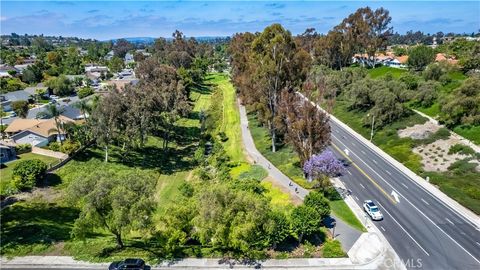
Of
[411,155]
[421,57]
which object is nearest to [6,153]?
[411,155]

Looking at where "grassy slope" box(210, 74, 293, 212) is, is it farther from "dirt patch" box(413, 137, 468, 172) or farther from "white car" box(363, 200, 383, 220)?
"dirt patch" box(413, 137, 468, 172)

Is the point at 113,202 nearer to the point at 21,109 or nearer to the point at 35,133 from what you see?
the point at 35,133

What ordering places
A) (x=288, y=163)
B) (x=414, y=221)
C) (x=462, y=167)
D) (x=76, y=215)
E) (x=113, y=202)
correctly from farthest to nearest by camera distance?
1. (x=288, y=163)
2. (x=462, y=167)
3. (x=76, y=215)
4. (x=414, y=221)
5. (x=113, y=202)

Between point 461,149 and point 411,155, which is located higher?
point 461,149

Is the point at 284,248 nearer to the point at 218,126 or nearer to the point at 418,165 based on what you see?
the point at 418,165

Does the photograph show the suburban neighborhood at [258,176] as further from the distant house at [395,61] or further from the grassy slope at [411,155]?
the distant house at [395,61]

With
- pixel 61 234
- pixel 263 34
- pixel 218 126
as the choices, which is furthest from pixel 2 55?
pixel 61 234

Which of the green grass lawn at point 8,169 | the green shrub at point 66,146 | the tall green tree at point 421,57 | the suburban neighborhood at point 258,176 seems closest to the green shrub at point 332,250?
the suburban neighborhood at point 258,176
